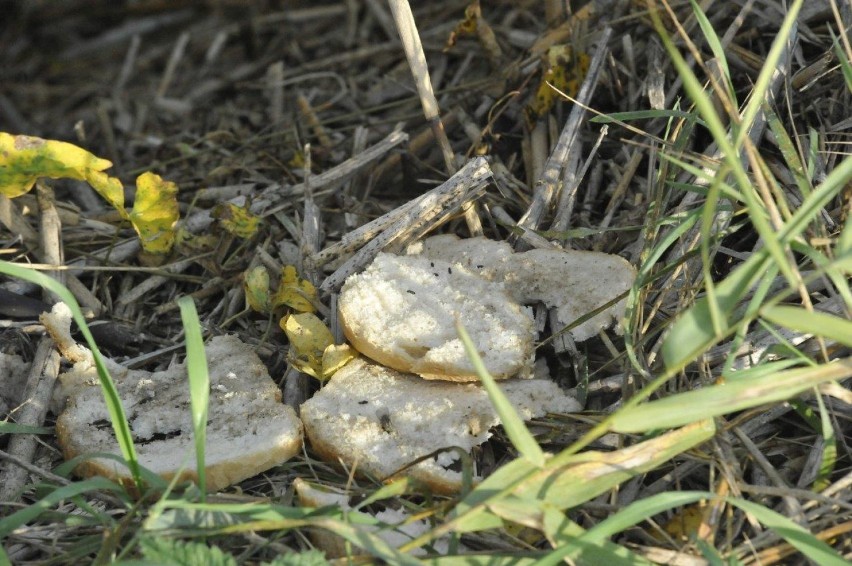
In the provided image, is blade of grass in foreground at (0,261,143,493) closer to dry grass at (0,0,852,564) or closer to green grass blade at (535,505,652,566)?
dry grass at (0,0,852,564)

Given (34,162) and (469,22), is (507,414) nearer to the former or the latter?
(34,162)

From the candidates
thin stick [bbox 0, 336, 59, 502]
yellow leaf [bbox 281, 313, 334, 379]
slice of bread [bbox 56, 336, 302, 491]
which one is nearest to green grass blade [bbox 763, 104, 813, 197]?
yellow leaf [bbox 281, 313, 334, 379]

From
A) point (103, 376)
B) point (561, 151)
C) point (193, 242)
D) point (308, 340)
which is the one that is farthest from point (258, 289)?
point (561, 151)

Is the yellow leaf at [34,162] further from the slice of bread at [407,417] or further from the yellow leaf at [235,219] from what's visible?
the slice of bread at [407,417]

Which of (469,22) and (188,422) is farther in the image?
(469,22)

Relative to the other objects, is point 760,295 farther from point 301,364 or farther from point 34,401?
point 34,401

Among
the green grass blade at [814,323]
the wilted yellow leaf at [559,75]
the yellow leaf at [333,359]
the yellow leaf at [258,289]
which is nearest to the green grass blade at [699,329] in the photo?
the green grass blade at [814,323]
